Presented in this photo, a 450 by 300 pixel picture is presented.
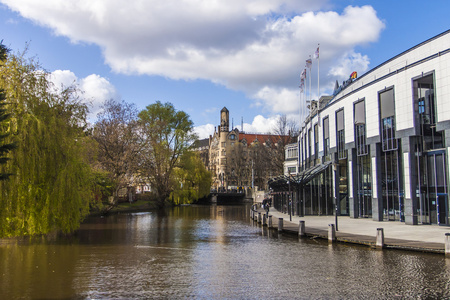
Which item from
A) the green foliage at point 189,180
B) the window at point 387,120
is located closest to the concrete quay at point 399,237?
the window at point 387,120

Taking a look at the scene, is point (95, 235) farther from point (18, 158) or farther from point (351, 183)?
point (351, 183)

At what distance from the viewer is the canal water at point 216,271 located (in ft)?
39.5

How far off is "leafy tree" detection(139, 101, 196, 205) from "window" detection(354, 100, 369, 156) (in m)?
29.7

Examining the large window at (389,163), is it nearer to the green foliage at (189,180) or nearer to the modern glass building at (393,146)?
the modern glass building at (393,146)

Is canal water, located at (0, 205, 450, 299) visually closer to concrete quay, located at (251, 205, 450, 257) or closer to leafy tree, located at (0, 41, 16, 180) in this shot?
concrete quay, located at (251, 205, 450, 257)

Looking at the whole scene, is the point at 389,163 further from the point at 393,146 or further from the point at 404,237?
the point at 404,237

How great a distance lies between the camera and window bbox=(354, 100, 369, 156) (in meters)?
36.2

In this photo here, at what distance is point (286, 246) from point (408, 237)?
23.6ft

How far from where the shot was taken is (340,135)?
134ft

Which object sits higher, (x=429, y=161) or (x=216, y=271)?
(x=429, y=161)

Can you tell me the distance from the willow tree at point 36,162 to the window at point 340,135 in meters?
26.7

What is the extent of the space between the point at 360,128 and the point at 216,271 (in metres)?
26.2

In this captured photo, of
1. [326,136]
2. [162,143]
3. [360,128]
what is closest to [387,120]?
[360,128]

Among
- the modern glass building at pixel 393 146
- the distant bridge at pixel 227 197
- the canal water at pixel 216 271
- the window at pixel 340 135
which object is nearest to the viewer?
the canal water at pixel 216 271
